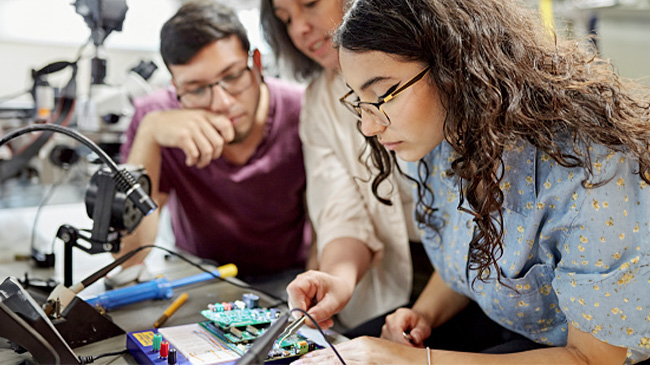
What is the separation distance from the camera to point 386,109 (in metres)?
0.95

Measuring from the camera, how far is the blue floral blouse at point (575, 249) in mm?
873

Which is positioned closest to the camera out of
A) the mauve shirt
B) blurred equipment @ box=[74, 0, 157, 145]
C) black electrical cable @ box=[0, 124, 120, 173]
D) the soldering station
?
the soldering station

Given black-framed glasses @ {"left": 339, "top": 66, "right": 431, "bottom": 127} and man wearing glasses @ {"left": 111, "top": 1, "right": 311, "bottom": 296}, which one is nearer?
black-framed glasses @ {"left": 339, "top": 66, "right": 431, "bottom": 127}

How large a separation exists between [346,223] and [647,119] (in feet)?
2.47

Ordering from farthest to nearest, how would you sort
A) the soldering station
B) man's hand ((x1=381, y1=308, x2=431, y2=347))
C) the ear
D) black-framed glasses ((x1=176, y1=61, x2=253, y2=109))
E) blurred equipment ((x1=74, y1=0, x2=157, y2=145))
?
the ear, black-framed glasses ((x1=176, y1=61, x2=253, y2=109)), blurred equipment ((x1=74, y1=0, x2=157, y2=145)), man's hand ((x1=381, y1=308, x2=431, y2=347)), the soldering station

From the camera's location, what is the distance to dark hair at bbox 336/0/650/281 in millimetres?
897

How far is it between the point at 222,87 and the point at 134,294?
0.59 metres

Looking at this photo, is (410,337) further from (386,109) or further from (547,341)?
(386,109)

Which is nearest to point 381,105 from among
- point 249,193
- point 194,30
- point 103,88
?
point 194,30

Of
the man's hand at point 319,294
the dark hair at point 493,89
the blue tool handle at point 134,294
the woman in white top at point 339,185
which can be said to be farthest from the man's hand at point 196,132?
the dark hair at point 493,89

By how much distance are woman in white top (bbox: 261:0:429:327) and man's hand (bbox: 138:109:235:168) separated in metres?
0.27

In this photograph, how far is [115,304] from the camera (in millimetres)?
1157

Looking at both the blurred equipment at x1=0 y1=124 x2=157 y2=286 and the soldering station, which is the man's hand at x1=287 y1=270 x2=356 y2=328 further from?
the blurred equipment at x1=0 y1=124 x2=157 y2=286

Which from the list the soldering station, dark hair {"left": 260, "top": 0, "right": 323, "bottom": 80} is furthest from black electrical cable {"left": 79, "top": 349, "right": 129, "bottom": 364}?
dark hair {"left": 260, "top": 0, "right": 323, "bottom": 80}
